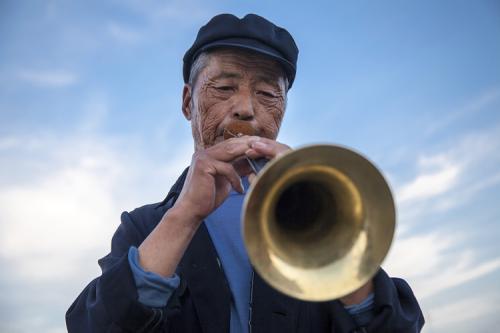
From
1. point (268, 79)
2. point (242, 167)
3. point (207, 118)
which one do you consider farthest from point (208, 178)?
point (268, 79)

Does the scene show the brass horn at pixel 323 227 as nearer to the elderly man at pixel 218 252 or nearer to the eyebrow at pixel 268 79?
the elderly man at pixel 218 252

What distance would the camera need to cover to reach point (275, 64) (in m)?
3.69

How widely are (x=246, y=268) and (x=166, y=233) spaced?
2.02 feet

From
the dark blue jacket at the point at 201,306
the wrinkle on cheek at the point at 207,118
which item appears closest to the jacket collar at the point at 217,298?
the dark blue jacket at the point at 201,306

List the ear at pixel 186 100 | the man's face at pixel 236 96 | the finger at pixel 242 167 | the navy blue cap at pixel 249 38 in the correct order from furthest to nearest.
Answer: the ear at pixel 186 100, the navy blue cap at pixel 249 38, the man's face at pixel 236 96, the finger at pixel 242 167

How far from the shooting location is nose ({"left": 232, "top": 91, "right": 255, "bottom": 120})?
335cm

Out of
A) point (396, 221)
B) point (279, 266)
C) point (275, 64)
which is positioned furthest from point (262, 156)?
point (275, 64)

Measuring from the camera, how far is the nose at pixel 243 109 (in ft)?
11.0

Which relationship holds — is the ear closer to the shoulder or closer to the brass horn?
the shoulder

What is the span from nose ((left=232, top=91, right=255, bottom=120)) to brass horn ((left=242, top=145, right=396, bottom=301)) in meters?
0.82

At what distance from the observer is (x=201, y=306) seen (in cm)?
289

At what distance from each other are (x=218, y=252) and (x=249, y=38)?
1.47 metres

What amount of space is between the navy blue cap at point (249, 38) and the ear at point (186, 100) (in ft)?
0.81

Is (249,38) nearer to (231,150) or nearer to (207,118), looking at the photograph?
(207,118)
